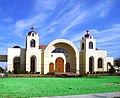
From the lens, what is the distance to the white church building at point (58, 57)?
41312 mm

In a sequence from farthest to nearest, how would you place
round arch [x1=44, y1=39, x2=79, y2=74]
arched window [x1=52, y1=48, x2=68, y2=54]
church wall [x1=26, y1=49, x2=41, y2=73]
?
arched window [x1=52, y1=48, x2=68, y2=54], round arch [x1=44, y1=39, x2=79, y2=74], church wall [x1=26, y1=49, x2=41, y2=73]

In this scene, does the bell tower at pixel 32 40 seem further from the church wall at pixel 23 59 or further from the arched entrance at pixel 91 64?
the arched entrance at pixel 91 64

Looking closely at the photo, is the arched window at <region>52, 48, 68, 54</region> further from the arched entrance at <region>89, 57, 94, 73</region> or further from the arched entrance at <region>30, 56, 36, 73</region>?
the arched entrance at <region>89, 57, 94, 73</region>

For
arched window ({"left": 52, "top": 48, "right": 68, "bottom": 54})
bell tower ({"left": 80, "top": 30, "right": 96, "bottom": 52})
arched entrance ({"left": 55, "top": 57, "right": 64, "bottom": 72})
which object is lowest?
arched entrance ({"left": 55, "top": 57, "right": 64, "bottom": 72})

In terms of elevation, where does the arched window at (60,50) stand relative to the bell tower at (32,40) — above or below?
below

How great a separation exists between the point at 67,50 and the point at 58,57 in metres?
2.21

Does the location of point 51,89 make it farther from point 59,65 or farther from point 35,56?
point 59,65

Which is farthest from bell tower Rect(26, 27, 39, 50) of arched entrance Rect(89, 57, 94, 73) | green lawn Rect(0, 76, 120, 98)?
green lawn Rect(0, 76, 120, 98)

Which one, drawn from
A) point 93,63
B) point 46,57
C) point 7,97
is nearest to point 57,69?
point 46,57

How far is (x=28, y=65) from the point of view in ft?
134

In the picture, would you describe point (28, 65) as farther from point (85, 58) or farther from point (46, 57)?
point (85, 58)

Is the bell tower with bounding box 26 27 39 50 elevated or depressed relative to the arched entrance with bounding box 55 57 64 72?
elevated

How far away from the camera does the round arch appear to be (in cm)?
4226

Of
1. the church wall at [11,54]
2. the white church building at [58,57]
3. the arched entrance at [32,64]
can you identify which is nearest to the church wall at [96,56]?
the white church building at [58,57]
